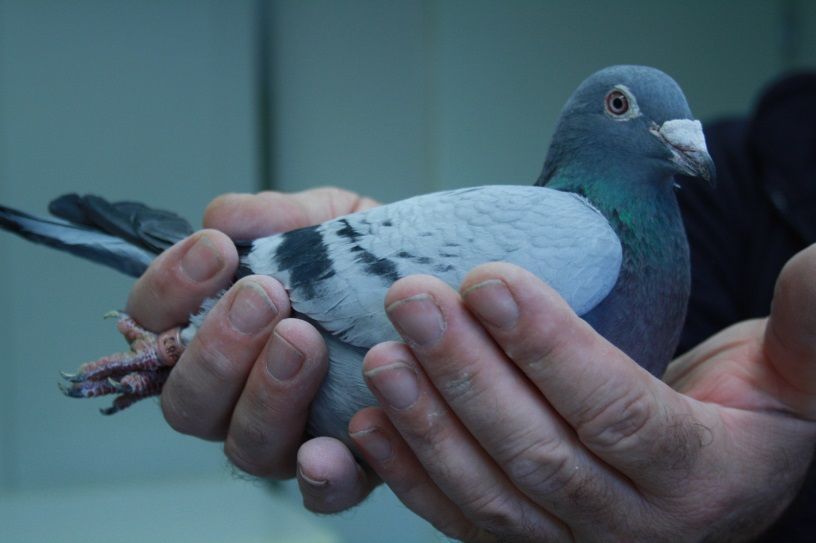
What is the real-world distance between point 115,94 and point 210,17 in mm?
496

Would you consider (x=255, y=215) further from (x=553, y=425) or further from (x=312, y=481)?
(x=553, y=425)

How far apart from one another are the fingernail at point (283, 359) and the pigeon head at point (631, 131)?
616mm

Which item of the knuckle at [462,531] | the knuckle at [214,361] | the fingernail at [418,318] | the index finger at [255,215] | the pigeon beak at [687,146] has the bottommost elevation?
the knuckle at [462,531]

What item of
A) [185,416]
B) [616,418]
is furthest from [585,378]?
[185,416]

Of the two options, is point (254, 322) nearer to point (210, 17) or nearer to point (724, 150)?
point (724, 150)

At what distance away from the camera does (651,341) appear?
4.55ft

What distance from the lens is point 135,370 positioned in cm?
157

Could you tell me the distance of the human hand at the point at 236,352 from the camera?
52.4 inches

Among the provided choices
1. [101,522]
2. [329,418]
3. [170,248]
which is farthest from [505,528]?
[101,522]

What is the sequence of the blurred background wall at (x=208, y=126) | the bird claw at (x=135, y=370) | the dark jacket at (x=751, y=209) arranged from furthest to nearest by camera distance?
the blurred background wall at (x=208, y=126), the dark jacket at (x=751, y=209), the bird claw at (x=135, y=370)

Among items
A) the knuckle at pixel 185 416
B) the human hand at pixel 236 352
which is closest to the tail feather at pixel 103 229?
the human hand at pixel 236 352

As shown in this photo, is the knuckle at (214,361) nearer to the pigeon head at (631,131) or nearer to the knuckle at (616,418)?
the knuckle at (616,418)

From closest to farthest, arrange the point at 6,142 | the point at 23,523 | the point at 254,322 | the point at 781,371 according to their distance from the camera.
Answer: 1. the point at 254,322
2. the point at 781,371
3. the point at 23,523
4. the point at 6,142

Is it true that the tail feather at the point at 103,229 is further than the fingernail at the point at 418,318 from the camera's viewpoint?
Yes
